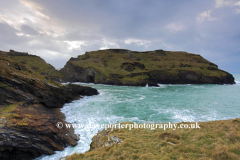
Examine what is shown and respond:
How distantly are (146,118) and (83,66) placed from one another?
293 ft

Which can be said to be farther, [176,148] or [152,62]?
[152,62]

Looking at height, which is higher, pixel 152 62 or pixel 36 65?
pixel 152 62

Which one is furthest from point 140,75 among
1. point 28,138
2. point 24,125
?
point 28,138

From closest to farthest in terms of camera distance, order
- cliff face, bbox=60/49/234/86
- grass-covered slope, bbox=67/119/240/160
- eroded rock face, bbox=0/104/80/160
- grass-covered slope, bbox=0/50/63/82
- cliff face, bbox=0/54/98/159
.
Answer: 1. grass-covered slope, bbox=67/119/240/160
2. eroded rock face, bbox=0/104/80/160
3. cliff face, bbox=0/54/98/159
4. cliff face, bbox=60/49/234/86
5. grass-covered slope, bbox=0/50/63/82

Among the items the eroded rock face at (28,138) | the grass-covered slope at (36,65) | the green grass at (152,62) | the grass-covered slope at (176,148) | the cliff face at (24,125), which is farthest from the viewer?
the grass-covered slope at (36,65)

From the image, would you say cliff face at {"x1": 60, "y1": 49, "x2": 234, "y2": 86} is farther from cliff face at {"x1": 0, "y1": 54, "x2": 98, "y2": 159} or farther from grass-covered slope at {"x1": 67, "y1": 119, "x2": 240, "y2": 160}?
grass-covered slope at {"x1": 67, "y1": 119, "x2": 240, "y2": 160}

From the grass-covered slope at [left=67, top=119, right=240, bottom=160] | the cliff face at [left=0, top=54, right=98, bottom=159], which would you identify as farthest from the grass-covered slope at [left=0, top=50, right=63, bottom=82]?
the grass-covered slope at [left=67, top=119, right=240, bottom=160]

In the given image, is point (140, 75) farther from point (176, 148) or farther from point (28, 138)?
point (176, 148)

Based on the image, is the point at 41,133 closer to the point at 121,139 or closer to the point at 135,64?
the point at 121,139

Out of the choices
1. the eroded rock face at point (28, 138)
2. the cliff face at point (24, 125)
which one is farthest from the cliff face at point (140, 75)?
the eroded rock face at point (28, 138)

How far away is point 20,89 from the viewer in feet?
56.9

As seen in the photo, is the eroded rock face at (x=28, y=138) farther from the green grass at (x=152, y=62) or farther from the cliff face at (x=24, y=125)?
the green grass at (x=152, y=62)

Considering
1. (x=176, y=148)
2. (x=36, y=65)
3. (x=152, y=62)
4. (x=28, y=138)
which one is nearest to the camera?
(x=176, y=148)

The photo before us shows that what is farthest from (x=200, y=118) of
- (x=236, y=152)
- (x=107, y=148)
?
(x=107, y=148)
